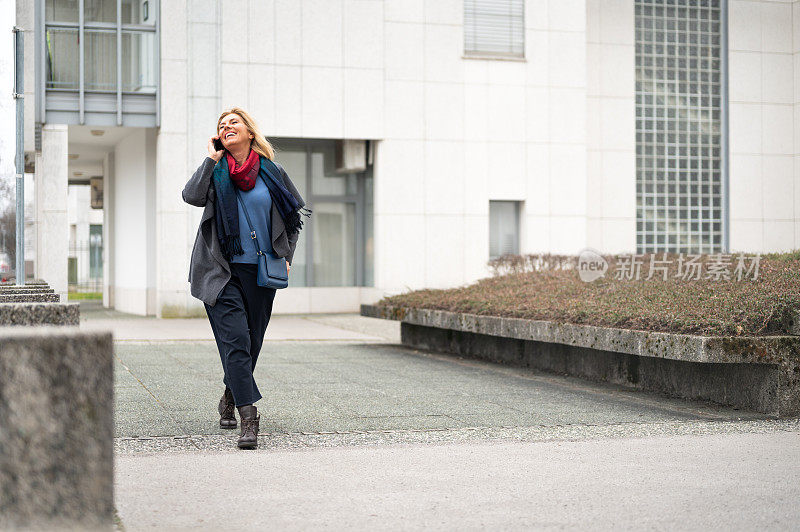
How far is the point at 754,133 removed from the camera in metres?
23.7

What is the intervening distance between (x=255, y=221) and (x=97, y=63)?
576 inches

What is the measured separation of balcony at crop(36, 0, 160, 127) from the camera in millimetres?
18844

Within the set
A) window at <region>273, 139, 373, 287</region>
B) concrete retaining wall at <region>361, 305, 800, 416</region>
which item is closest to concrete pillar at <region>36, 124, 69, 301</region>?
window at <region>273, 139, 373, 287</region>

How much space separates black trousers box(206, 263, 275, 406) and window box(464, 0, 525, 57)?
16.3 m

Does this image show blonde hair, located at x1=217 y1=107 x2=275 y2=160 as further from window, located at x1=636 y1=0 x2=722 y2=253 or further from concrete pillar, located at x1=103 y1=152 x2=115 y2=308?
concrete pillar, located at x1=103 y1=152 x2=115 y2=308

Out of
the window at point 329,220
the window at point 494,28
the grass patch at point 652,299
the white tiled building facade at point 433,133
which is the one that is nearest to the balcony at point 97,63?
the white tiled building facade at point 433,133

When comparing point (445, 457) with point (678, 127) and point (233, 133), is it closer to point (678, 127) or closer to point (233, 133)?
point (233, 133)

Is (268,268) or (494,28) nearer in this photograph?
(268,268)

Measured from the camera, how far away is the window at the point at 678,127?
23.0 m

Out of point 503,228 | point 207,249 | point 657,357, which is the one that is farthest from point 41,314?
point 503,228

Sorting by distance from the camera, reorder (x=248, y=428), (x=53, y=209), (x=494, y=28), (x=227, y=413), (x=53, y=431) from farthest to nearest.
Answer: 1. (x=494, y=28)
2. (x=53, y=209)
3. (x=227, y=413)
4. (x=248, y=428)
5. (x=53, y=431)

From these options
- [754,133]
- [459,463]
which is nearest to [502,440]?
[459,463]

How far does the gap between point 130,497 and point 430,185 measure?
17139 mm

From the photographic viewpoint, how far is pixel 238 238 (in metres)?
5.67
